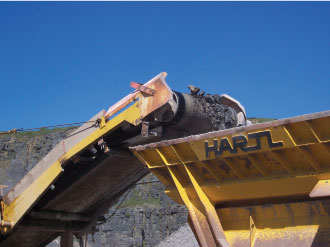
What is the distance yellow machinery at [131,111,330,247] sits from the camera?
413cm

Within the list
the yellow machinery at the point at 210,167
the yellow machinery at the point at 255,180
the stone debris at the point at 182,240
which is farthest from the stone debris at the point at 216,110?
the stone debris at the point at 182,240

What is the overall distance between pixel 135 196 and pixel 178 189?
40783 millimetres

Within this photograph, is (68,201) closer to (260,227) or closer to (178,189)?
(178,189)

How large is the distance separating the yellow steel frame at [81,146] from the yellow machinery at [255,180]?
3.53 ft

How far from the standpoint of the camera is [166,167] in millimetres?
5074

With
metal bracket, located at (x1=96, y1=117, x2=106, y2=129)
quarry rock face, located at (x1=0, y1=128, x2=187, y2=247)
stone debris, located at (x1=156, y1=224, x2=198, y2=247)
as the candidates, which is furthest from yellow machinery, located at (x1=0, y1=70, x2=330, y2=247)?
quarry rock face, located at (x1=0, y1=128, x2=187, y2=247)

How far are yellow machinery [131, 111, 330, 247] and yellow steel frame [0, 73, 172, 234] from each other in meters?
1.08

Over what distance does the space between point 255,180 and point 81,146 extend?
9.85 ft

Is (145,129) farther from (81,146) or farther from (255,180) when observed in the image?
(255,180)

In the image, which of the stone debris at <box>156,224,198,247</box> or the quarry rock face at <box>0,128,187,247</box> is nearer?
the stone debris at <box>156,224,198,247</box>

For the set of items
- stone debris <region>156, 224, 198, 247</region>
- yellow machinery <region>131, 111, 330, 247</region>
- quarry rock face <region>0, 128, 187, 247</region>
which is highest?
quarry rock face <region>0, 128, 187, 247</region>

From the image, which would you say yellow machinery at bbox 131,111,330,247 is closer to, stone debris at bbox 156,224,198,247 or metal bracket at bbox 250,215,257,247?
metal bracket at bbox 250,215,257,247

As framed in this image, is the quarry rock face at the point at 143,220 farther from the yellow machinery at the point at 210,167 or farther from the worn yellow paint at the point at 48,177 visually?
the yellow machinery at the point at 210,167

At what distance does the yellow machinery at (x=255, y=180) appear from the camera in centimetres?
413
